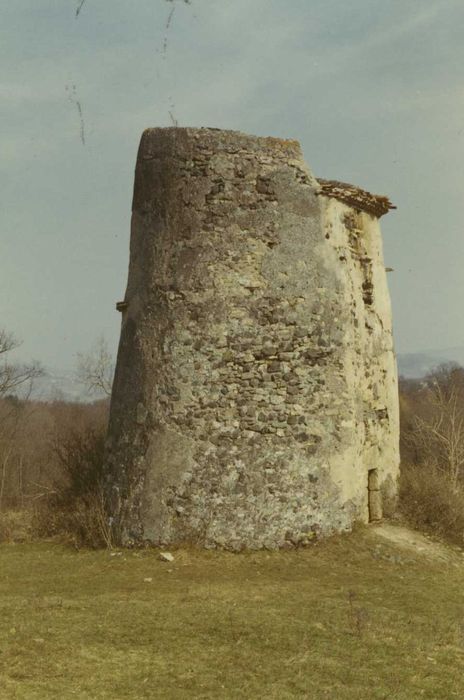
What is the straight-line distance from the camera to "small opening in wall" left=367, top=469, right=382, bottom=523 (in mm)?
11383

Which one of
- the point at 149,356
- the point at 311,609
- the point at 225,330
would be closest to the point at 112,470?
the point at 149,356

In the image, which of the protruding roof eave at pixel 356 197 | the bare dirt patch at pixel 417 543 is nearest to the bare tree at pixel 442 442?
the bare dirt patch at pixel 417 543

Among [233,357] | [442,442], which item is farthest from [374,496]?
[442,442]

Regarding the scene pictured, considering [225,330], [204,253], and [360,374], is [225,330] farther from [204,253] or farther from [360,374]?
[360,374]

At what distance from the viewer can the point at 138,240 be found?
1102 cm

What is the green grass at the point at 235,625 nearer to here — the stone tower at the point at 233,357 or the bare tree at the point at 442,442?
the stone tower at the point at 233,357

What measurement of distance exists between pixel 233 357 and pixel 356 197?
11.6 ft

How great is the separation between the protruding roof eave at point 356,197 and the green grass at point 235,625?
5145 mm

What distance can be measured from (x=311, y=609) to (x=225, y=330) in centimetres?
416

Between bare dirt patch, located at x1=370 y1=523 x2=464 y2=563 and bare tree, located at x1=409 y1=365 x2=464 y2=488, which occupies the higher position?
bare tree, located at x1=409 y1=365 x2=464 y2=488

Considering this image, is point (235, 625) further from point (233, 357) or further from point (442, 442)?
point (442, 442)

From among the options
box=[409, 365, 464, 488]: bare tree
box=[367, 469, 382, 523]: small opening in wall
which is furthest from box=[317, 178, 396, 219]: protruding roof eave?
box=[409, 365, 464, 488]: bare tree

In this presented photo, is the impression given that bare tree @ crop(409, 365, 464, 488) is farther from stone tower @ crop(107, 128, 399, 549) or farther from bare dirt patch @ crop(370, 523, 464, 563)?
stone tower @ crop(107, 128, 399, 549)

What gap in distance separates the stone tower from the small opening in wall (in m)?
0.46
